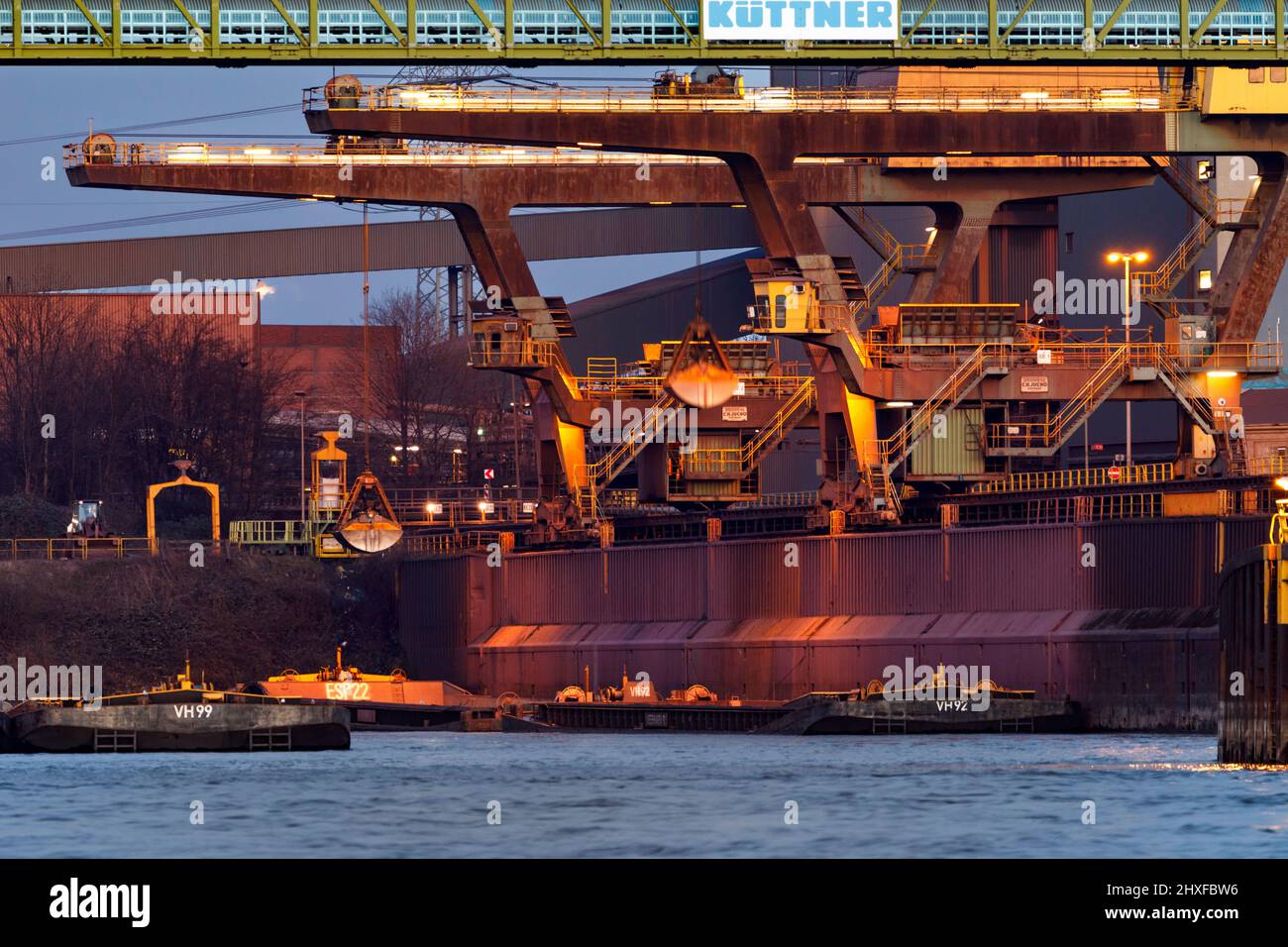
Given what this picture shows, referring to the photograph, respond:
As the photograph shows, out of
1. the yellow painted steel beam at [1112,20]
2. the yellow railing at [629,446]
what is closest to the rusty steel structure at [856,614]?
the yellow railing at [629,446]

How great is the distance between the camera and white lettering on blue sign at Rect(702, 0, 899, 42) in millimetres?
46750

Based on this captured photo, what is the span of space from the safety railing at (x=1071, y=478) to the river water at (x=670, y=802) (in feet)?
46.7

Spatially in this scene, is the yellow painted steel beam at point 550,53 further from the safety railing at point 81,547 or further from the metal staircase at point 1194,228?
the safety railing at point 81,547

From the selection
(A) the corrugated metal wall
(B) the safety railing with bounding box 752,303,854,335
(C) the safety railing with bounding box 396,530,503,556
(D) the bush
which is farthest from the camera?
(A) the corrugated metal wall

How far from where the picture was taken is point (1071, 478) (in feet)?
275

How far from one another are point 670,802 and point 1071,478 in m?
40.6

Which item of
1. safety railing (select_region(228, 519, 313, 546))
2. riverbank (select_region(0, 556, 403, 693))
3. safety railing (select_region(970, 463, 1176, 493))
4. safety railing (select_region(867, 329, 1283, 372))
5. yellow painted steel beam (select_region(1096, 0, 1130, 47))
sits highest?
yellow painted steel beam (select_region(1096, 0, 1130, 47))

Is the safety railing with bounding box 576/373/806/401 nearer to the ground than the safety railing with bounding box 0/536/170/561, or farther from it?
farther from it

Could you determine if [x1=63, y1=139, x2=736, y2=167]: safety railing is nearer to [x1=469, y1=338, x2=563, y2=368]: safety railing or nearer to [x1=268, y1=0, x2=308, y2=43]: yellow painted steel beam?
[x1=469, y1=338, x2=563, y2=368]: safety railing

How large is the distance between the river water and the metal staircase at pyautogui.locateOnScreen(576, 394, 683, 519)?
21.0 m

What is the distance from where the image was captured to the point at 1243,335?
7931 centimetres

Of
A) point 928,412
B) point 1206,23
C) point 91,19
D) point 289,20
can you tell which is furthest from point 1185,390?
point 91,19

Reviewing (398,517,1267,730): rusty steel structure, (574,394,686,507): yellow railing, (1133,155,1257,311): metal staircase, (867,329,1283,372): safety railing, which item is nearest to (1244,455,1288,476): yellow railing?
(398,517,1267,730): rusty steel structure

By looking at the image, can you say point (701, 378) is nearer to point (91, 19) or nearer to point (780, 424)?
point (780, 424)
